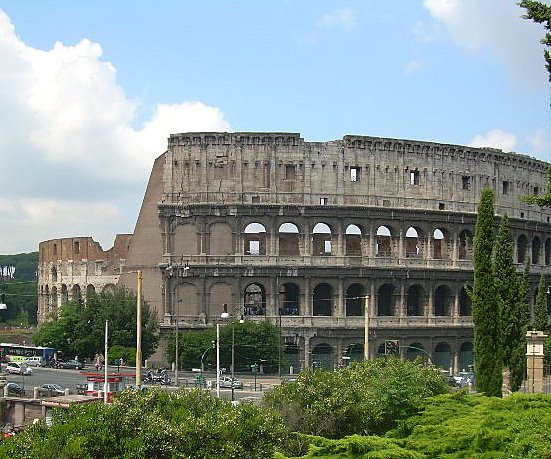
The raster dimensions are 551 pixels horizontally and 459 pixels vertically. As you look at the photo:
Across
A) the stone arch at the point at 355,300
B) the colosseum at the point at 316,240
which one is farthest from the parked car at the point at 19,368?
the stone arch at the point at 355,300

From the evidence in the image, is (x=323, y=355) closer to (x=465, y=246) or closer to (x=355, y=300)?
(x=355, y=300)

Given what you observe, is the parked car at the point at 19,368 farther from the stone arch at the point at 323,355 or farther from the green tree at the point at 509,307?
the green tree at the point at 509,307

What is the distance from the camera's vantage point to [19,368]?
5959 cm

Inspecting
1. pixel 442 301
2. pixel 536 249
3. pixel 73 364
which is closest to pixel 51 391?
pixel 73 364

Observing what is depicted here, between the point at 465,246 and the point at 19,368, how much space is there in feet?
103

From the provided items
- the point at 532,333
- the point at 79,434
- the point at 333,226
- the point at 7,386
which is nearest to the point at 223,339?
the point at 333,226

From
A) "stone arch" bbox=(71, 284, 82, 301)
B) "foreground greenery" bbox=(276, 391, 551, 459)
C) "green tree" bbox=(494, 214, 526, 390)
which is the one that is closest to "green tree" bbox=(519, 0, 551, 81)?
"foreground greenery" bbox=(276, 391, 551, 459)

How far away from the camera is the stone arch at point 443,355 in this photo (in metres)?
61.1

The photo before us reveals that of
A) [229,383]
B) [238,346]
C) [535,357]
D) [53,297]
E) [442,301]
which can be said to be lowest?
[229,383]

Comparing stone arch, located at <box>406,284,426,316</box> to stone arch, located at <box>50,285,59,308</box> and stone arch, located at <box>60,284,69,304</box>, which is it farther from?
stone arch, located at <box>50,285,59,308</box>

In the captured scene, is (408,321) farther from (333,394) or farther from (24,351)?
(333,394)

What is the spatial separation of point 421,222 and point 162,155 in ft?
59.5

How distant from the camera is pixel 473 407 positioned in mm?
23797

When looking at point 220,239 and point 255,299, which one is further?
point 255,299
